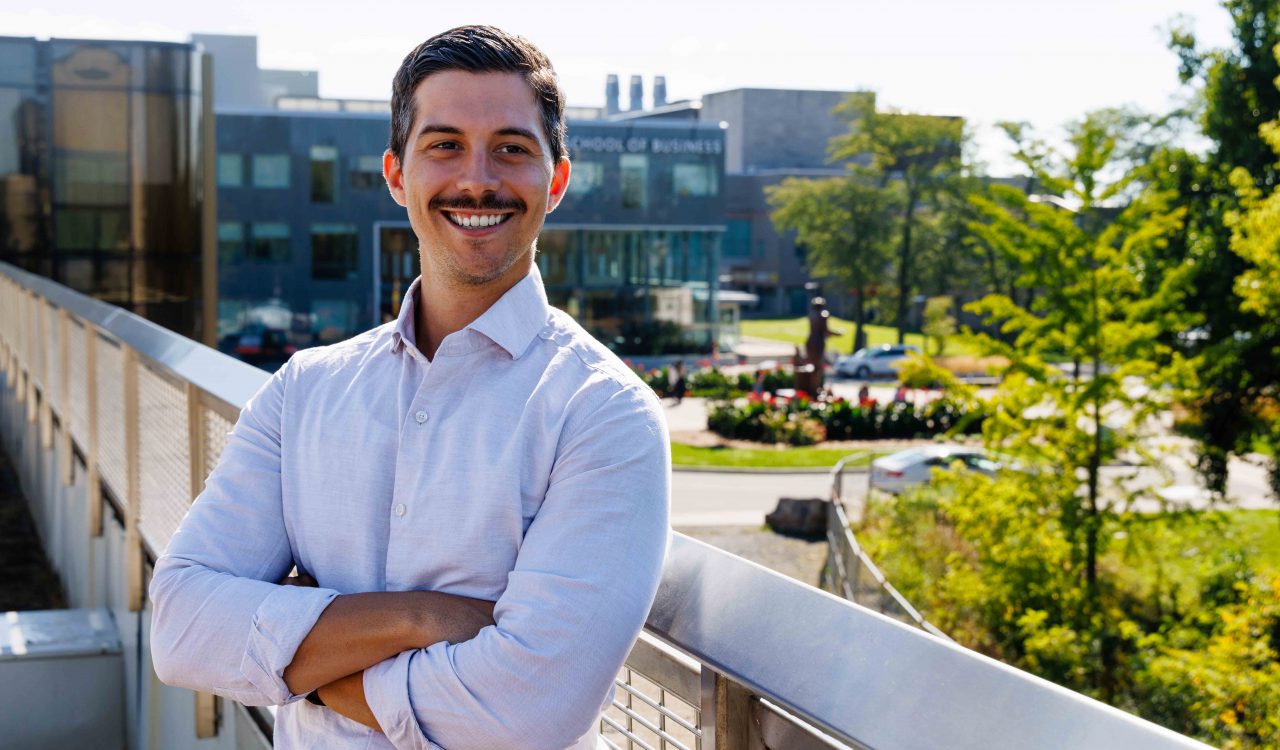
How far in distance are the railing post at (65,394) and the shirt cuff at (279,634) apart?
653 cm

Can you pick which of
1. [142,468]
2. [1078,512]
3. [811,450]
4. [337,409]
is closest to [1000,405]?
[1078,512]

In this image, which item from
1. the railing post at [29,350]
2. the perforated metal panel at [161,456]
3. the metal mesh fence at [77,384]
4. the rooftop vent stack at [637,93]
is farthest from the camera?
the rooftop vent stack at [637,93]

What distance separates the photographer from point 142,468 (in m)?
5.70

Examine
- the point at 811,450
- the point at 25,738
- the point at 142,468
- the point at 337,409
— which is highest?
the point at 337,409

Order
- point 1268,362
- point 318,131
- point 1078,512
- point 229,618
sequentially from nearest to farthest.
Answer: point 229,618
point 1078,512
point 1268,362
point 318,131

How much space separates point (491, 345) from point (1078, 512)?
51.9 ft

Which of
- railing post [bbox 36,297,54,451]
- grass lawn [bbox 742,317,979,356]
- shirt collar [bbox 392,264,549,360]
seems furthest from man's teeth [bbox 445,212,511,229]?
grass lawn [bbox 742,317,979,356]

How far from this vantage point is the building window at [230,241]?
176 feet

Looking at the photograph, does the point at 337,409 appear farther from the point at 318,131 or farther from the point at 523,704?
the point at 318,131

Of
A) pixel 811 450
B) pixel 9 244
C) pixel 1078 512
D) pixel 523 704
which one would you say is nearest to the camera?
pixel 523 704

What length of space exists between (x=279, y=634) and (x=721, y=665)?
2.31 feet

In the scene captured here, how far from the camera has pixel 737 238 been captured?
305 ft

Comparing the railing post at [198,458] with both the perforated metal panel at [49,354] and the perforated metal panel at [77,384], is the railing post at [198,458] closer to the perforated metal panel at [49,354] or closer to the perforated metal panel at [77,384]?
the perforated metal panel at [77,384]

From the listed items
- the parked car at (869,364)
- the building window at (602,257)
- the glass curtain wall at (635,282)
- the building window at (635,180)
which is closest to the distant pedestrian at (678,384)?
the glass curtain wall at (635,282)
